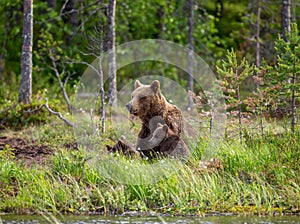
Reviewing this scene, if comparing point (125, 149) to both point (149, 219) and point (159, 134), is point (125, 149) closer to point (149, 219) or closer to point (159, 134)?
point (159, 134)

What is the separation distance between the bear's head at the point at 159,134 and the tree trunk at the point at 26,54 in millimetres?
6393

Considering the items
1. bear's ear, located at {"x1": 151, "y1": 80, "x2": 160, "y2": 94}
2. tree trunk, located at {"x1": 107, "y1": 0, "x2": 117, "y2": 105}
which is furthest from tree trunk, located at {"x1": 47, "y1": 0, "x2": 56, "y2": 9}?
bear's ear, located at {"x1": 151, "y1": 80, "x2": 160, "y2": 94}

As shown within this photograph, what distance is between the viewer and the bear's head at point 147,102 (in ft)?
34.1

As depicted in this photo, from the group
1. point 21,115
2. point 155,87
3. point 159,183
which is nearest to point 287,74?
point 155,87

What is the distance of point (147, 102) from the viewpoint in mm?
10430

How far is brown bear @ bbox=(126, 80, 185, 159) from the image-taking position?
10422 mm

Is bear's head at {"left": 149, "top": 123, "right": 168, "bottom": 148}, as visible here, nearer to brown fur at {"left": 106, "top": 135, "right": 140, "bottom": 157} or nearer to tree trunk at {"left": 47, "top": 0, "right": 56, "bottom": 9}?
brown fur at {"left": 106, "top": 135, "right": 140, "bottom": 157}

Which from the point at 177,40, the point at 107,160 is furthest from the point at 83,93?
the point at 107,160

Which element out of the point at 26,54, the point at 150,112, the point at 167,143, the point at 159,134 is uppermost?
the point at 26,54

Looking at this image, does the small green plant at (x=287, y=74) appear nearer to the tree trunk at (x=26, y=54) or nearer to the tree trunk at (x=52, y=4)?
the tree trunk at (x=26, y=54)

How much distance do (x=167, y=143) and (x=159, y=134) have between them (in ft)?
0.73

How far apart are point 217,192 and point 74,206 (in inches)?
73.2

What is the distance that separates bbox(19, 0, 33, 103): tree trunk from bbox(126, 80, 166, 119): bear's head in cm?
600

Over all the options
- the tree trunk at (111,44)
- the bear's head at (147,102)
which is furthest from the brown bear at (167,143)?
the tree trunk at (111,44)
